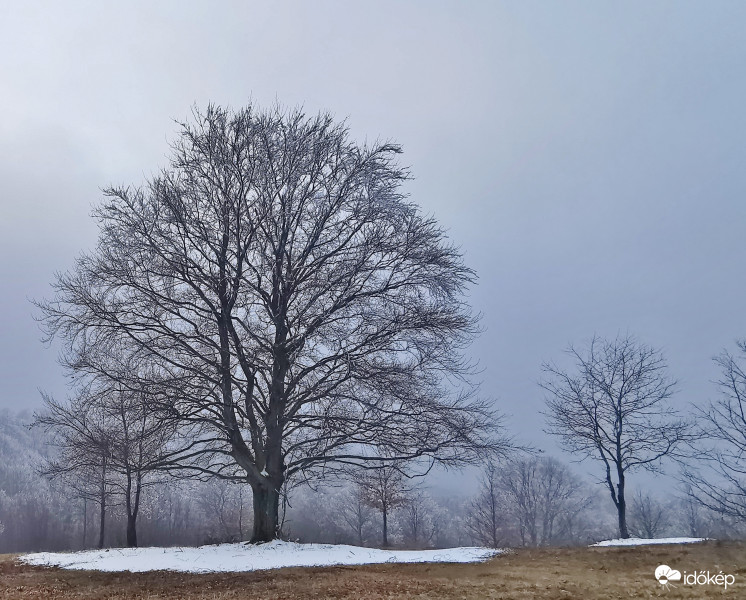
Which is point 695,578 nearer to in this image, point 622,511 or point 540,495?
point 622,511

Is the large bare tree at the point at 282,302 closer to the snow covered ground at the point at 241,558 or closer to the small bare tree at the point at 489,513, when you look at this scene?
the snow covered ground at the point at 241,558

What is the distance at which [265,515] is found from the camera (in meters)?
14.3

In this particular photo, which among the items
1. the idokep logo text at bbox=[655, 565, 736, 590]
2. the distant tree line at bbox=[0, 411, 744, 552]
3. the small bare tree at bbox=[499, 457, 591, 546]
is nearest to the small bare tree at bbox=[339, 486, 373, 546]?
the distant tree line at bbox=[0, 411, 744, 552]

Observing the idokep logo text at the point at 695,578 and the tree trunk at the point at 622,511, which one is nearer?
the idokep logo text at the point at 695,578

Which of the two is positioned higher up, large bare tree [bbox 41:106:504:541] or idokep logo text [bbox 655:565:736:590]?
large bare tree [bbox 41:106:504:541]

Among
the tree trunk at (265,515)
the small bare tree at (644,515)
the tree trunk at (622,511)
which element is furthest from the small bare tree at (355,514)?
the tree trunk at (265,515)

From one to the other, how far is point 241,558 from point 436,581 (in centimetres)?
523

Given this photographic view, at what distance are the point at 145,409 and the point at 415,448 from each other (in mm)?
6883

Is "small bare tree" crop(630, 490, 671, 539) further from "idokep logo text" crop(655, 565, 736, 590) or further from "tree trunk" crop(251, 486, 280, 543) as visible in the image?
"idokep logo text" crop(655, 565, 736, 590)

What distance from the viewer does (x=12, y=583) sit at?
10164 millimetres

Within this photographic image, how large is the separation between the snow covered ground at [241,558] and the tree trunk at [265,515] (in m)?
0.50

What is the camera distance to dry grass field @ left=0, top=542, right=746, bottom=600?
7.79 m

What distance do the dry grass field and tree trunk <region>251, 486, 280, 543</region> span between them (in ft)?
11.2

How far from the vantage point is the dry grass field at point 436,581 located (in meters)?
7.79
